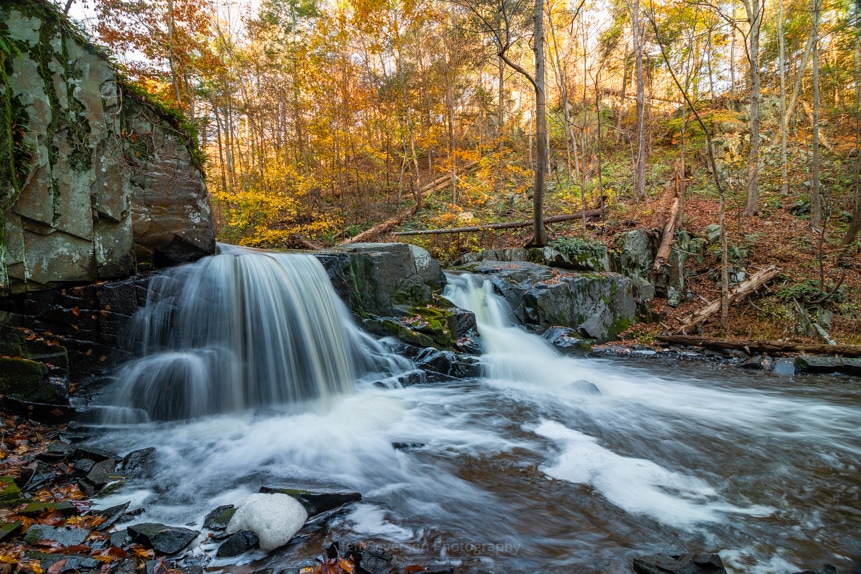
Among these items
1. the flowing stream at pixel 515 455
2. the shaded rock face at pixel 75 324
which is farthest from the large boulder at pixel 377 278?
the shaded rock face at pixel 75 324

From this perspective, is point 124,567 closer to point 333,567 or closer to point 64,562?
point 64,562

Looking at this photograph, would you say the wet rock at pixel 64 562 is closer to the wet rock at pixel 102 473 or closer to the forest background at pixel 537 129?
the wet rock at pixel 102 473

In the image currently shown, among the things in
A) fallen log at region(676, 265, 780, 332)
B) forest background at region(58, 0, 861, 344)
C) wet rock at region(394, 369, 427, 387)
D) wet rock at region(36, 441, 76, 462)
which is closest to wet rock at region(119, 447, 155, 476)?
wet rock at region(36, 441, 76, 462)

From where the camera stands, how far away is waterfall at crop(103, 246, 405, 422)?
512 cm

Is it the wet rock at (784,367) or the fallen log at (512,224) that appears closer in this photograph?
the wet rock at (784,367)

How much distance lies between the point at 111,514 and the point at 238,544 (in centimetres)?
103

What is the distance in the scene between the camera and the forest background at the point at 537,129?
10.9 m

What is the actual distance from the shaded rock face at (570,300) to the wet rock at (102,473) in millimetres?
7792

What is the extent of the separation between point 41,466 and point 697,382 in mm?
8616

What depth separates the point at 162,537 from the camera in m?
2.53

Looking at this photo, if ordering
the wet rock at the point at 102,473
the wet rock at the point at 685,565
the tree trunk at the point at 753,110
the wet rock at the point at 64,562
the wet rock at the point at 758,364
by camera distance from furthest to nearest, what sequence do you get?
the tree trunk at the point at 753,110, the wet rock at the point at 758,364, the wet rock at the point at 102,473, the wet rock at the point at 685,565, the wet rock at the point at 64,562

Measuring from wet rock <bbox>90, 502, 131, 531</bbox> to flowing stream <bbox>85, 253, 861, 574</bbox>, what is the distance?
0.18 m

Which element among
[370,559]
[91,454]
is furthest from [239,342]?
[370,559]

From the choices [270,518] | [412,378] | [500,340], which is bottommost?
[412,378]
